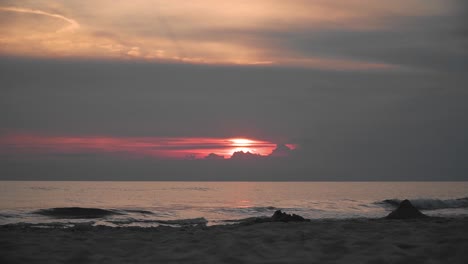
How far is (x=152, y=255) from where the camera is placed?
22.5 ft

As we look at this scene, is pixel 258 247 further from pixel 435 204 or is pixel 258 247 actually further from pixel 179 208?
pixel 435 204

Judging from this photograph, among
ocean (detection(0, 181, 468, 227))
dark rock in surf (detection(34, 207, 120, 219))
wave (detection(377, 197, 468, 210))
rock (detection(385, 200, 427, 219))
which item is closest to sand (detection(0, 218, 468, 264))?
rock (detection(385, 200, 427, 219))

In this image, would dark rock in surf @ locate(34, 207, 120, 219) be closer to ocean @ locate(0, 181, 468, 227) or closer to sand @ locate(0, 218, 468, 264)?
ocean @ locate(0, 181, 468, 227)

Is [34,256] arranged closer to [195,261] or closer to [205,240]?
[195,261]

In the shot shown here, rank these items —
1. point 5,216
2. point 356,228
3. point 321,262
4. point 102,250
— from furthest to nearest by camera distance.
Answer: point 5,216 → point 356,228 → point 102,250 → point 321,262

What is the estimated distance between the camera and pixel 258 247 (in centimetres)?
732

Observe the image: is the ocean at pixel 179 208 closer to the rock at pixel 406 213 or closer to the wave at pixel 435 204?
the wave at pixel 435 204

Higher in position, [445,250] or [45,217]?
[445,250]

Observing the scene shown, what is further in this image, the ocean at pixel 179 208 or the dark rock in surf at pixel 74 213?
the dark rock in surf at pixel 74 213

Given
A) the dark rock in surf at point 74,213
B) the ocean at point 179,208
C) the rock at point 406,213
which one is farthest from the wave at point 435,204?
the dark rock in surf at point 74,213

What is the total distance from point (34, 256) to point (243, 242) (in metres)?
3.52

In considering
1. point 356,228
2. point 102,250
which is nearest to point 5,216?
point 102,250

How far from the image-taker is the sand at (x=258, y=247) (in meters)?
6.37

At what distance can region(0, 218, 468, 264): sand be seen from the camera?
6367 mm
